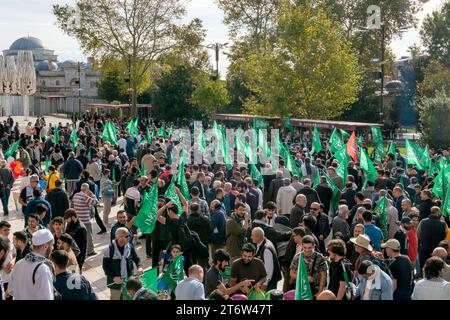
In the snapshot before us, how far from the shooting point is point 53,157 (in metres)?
20.7

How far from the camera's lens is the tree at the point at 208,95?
48.8 meters

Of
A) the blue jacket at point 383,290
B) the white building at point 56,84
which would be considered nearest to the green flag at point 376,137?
the blue jacket at point 383,290

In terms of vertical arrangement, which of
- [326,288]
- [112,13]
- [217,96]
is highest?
[112,13]

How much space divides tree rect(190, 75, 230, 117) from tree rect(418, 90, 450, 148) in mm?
16471

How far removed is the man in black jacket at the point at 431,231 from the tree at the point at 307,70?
2989 centimetres

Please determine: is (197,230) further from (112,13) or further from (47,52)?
(47,52)

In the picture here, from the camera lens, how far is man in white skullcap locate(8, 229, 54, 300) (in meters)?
6.90

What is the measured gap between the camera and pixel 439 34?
5966cm

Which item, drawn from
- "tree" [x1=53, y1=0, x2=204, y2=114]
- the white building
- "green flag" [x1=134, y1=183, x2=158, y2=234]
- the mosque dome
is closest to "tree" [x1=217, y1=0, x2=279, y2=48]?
"tree" [x1=53, y1=0, x2=204, y2=114]

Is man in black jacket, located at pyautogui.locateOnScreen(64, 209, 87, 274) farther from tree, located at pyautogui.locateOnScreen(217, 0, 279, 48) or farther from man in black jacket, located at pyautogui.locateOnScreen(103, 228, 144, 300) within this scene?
tree, located at pyautogui.locateOnScreen(217, 0, 279, 48)

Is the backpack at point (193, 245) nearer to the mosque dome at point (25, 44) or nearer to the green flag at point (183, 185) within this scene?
the green flag at point (183, 185)

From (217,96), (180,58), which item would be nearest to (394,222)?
(217,96)

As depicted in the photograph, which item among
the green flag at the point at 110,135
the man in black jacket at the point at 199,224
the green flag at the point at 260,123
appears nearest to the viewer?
the man in black jacket at the point at 199,224
